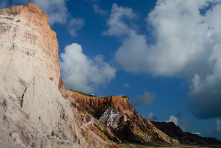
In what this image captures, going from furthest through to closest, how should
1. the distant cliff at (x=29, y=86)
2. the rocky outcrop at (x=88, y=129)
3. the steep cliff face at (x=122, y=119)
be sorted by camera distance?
the steep cliff face at (x=122, y=119) → the rocky outcrop at (x=88, y=129) → the distant cliff at (x=29, y=86)

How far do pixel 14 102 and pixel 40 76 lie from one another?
596cm

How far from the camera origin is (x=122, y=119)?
7025cm

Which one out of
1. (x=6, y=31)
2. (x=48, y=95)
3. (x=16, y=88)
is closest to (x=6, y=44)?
(x=6, y=31)

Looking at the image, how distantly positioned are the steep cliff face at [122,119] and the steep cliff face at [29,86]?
38227 mm

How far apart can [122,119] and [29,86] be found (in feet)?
182

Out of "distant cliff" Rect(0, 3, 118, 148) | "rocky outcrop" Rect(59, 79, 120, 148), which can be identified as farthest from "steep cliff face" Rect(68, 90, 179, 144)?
"distant cliff" Rect(0, 3, 118, 148)

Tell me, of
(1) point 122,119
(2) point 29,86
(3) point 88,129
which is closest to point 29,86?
(2) point 29,86

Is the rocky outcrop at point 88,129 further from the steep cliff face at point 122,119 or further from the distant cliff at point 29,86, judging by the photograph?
the steep cliff face at point 122,119

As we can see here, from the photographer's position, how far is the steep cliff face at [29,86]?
15.4 meters

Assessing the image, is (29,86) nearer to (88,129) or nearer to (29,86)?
(29,86)

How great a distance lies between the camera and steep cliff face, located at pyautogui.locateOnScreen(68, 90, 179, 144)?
62.2m

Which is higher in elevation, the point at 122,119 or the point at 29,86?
the point at 29,86

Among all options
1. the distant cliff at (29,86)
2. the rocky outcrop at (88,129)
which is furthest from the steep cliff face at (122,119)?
the distant cliff at (29,86)

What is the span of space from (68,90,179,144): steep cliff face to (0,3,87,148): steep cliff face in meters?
38.2
